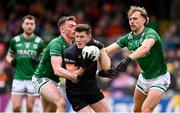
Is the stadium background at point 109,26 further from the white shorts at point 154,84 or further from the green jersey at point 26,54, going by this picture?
the white shorts at point 154,84

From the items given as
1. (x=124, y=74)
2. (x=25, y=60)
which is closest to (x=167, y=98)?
(x=124, y=74)

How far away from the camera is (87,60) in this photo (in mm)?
11211

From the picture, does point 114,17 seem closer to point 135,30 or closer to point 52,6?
point 52,6

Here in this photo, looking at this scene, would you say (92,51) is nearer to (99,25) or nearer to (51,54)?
(51,54)

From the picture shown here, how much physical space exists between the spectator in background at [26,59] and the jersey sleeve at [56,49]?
2664 millimetres

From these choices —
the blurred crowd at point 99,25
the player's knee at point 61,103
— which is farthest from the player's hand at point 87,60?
the blurred crowd at point 99,25

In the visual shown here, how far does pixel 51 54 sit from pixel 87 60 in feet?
3.33

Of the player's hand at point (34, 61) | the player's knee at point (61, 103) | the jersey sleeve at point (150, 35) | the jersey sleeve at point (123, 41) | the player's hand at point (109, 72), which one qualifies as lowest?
the player's knee at point (61, 103)

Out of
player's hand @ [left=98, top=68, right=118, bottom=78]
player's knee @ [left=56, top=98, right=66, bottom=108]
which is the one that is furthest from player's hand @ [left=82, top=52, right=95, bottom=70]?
player's knee @ [left=56, top=98, right=66, bottom=108]

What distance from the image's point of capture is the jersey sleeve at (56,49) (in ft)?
39.3

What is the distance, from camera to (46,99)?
1258 cm

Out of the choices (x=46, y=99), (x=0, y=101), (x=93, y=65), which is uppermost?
(x=93, y=65)

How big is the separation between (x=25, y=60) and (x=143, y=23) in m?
3.59

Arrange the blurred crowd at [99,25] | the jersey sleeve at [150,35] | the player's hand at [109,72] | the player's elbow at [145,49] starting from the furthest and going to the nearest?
the blurred crowd at [99,25], the jersey sleeve at [150,35], the player's elbow at [145,49], the player's hand at [109,72]
